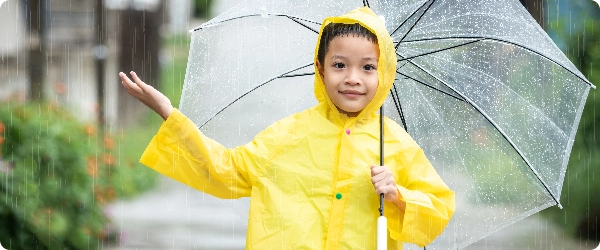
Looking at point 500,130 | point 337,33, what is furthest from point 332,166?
point 500,130

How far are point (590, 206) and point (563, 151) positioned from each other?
12.3 ft

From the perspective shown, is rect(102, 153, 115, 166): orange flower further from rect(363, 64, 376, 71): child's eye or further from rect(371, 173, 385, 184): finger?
rect(371, 173, 385, 184): finger

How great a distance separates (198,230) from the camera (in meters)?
7.75

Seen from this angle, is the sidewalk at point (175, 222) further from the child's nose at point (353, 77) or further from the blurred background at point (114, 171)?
the child's nose at point (353, 77)

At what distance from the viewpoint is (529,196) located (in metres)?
3.31

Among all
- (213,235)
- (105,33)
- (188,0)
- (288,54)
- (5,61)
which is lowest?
(213,235)

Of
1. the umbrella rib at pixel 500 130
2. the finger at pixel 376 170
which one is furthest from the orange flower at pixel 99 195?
the finger at pixel 376 170

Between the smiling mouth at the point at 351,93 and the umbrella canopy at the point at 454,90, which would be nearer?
the smiling mouth at the point at 351,93

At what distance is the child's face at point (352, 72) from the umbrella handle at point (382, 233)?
1.30 feet

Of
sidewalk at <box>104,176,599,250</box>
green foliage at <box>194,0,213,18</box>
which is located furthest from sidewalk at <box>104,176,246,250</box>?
green foliage at <box>194,0,213,18</box>

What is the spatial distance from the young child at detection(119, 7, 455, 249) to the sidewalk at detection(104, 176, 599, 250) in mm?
3581

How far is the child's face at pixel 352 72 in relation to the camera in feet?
9.09

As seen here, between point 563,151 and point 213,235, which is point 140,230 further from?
point 563,151

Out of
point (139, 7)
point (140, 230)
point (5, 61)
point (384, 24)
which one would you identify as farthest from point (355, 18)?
point (139, 7)
